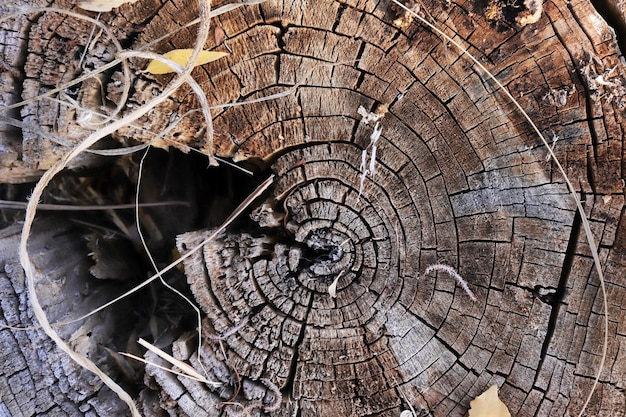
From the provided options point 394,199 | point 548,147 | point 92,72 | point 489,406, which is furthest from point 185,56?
point 489,406

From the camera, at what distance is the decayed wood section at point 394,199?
47.2 inches

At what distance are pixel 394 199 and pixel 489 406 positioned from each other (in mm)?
524

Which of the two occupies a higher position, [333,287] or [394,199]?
[394,199]

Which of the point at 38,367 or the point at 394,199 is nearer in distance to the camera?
the point at 394,199

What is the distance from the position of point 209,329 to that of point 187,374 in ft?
0.40

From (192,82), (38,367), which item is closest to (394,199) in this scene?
(192,82)

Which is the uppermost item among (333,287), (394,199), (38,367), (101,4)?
(101,4)

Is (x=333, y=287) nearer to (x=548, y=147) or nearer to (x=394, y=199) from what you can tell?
(x=394, y=199)

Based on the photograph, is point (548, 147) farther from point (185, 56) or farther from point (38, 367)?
point (38, 367)

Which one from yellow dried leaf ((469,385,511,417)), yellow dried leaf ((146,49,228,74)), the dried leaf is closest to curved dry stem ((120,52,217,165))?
yellow dried leaf ((146,49,228,74))

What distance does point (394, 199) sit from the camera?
127 centimetres

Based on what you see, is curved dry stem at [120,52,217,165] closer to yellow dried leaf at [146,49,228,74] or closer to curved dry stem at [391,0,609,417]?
yellow dried leaf at [146,49,228,74]

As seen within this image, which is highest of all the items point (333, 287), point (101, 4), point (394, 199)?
point (101, 4)

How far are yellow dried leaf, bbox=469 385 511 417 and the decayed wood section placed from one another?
0.02 metres
